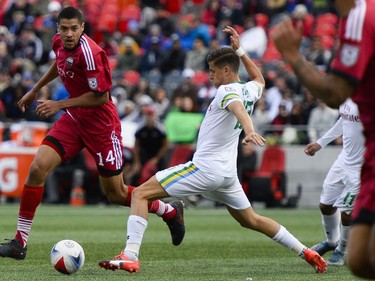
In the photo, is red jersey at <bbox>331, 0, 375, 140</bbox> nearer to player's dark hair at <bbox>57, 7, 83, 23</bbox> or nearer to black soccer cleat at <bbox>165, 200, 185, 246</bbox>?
player's dark hair at <bbox>57, 7, 83, 23</bbox>

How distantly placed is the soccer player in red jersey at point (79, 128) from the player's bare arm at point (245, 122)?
1746 mm

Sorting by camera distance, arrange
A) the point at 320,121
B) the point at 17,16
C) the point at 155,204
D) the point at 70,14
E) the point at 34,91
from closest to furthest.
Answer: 1. the point at 70,14
2. the point at 155,204
3. the point at 34,91
4. the point at 320,121
5. the point at 17,16

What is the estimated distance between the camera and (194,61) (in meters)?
27.0

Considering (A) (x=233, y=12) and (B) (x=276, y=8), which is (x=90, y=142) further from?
(B) (x=276, y=8)

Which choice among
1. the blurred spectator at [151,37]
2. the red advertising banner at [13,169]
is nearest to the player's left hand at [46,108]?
the red advertising banner at [13,169]

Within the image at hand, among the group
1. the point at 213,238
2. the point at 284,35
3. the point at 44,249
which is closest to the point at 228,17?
the point at 213,238

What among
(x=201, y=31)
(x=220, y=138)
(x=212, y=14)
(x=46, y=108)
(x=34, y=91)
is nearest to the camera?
(x=220, y=138)

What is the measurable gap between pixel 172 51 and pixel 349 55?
2164 centimetres

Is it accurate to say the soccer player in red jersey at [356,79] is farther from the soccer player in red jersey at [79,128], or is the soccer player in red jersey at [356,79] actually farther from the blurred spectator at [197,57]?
the blurred spectator at [197,57]

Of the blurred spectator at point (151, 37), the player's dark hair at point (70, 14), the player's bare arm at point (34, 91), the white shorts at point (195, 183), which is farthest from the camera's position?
the blurred spectator at point (151, 37)

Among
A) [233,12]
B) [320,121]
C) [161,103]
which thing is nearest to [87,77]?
[320,121]

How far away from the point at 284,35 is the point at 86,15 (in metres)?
26.3

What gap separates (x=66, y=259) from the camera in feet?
30.9

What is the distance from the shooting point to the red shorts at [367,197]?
606 centimetres
